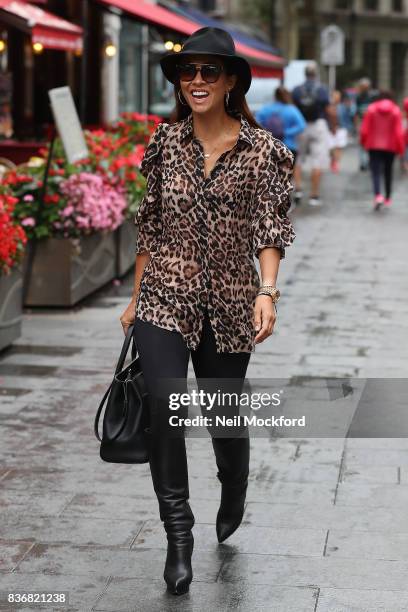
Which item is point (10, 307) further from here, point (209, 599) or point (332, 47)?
point (332, 47)

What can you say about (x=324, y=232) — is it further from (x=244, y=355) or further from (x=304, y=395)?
(x=244, y=355)

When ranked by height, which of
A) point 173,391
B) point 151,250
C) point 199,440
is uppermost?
point 151,250

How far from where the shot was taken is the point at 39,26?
1215cm

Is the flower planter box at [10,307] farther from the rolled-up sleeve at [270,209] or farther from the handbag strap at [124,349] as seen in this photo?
the rolled-up sleeve at [270,209]

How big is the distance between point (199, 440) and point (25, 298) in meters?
3.95

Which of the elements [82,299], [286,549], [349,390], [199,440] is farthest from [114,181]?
[286,549]

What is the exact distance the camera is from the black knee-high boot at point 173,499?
4531mm

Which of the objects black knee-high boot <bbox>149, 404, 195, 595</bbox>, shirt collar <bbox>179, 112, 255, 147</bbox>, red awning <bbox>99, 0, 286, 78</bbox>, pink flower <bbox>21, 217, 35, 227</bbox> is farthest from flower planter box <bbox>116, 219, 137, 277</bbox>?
black knee-high boot <bbox>149, 404, 195, 595</bbox>

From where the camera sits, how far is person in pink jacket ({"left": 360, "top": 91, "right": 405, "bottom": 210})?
738 inches

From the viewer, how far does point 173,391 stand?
450 centimetres

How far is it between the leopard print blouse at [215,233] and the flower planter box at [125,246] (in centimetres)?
718

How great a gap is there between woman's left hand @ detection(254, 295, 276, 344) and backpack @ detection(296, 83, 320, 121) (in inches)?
594

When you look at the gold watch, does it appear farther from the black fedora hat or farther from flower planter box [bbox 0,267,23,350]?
flower planter box [bbox 0,267,23,350]

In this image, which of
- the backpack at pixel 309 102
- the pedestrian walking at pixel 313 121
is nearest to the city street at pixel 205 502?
the pedestrian walking at pixel 313 121
